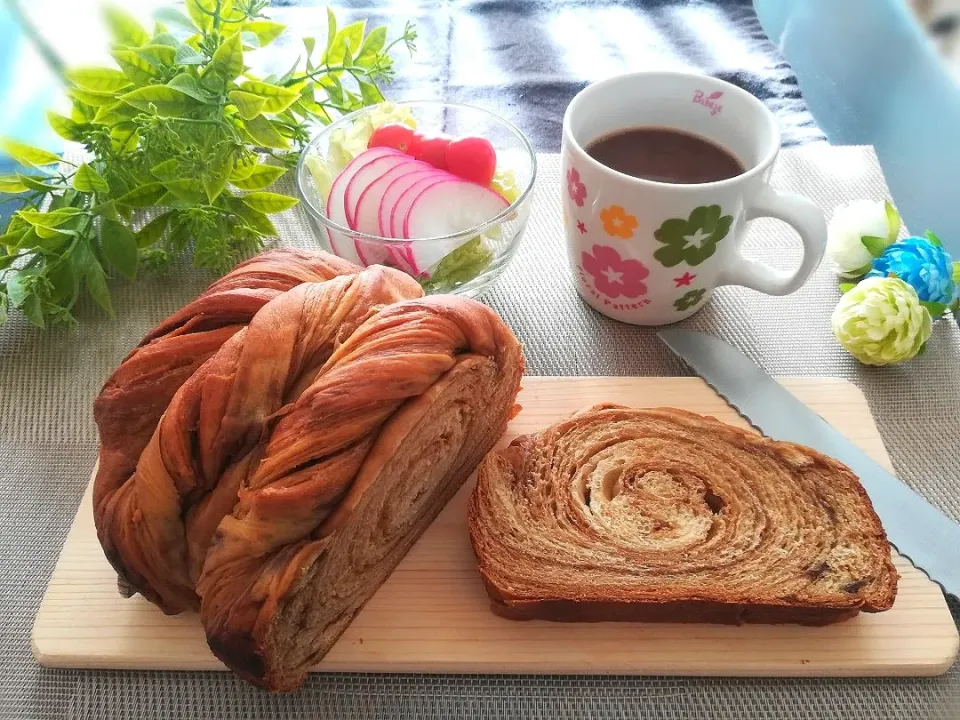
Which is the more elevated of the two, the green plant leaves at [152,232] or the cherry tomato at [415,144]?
the cherry tomato at [415,144]

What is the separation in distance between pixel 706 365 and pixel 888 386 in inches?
20.9

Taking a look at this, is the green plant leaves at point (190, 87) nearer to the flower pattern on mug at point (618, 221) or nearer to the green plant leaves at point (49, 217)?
the green plant leaves at point (49, 217)

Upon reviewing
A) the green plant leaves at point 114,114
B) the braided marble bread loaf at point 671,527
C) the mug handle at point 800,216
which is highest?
the green plant leaves at point 114,114

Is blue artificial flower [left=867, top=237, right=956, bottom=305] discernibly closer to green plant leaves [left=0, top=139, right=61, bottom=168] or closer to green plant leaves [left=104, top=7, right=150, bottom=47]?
green plant leaves [left=104, top=7, right=150, bottom=47]

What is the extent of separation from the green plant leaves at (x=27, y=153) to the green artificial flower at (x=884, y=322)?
222 centimetres

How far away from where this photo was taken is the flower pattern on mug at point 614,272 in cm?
200

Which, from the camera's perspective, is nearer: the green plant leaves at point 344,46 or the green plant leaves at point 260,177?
the green plant leaves at point 260,177

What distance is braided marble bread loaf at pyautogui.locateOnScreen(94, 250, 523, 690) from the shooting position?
126cm

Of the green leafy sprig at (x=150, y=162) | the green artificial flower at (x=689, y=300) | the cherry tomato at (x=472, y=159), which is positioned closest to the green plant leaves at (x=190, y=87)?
the green leafy sprig at (x=150, y=162)

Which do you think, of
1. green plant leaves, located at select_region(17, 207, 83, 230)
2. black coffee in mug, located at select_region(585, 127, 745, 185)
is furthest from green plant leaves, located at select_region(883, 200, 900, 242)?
green plant leaves, located at select_region(17, 207, 83, 230)

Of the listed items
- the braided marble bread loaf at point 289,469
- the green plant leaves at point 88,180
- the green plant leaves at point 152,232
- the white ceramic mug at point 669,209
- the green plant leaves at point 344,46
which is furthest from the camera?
the green plant leaves at point 344,46

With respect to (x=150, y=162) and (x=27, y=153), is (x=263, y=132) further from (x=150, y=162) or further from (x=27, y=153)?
(x=27, y=153)

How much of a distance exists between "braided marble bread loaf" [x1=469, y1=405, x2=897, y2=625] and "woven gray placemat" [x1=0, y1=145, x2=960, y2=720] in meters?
0.16

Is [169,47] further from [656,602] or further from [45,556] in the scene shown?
[656,602]
